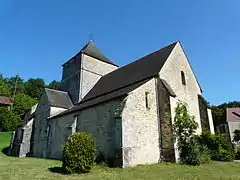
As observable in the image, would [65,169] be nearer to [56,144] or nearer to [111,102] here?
[111,102]

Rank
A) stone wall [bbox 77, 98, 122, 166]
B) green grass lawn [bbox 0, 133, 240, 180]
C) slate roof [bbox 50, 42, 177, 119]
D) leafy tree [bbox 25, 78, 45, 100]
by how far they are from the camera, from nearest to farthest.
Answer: green grass lawn [bbox 0, 133, 240, 180]
stone wall [bbox 77, 98, 122, 166]
slate roof [bbox 50, 42, 177, 119]
leafy tree [bbox 25, 78, 45, 100]

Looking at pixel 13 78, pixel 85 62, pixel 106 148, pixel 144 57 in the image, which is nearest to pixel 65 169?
pixel 106 148

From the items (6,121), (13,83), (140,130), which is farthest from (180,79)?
(13,83)

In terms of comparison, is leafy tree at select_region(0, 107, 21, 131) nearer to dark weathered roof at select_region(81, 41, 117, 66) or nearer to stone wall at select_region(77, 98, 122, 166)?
dark weathered roof at select_region(81, 41, 117, 66)

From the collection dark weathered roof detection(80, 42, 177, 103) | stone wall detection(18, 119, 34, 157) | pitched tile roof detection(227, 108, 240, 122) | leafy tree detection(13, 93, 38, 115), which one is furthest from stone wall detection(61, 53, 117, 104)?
pitched tile roof detection(227, 108, 240, 122)

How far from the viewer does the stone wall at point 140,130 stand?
40.5ft

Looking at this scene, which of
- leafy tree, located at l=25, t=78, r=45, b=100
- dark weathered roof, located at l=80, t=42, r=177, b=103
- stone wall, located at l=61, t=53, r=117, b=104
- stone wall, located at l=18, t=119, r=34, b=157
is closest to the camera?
dark weathered roof, located at l=80, t=42, r=177, b=103

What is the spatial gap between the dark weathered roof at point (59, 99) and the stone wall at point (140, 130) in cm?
1123

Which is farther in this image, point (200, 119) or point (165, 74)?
point (200, 119)

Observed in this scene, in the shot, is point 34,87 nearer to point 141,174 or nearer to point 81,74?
point 81,74

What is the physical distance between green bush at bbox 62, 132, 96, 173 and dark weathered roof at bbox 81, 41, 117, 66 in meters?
17.2

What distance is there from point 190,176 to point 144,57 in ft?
45.7

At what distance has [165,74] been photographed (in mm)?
16422

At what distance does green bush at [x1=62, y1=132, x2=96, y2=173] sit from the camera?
10.5m
